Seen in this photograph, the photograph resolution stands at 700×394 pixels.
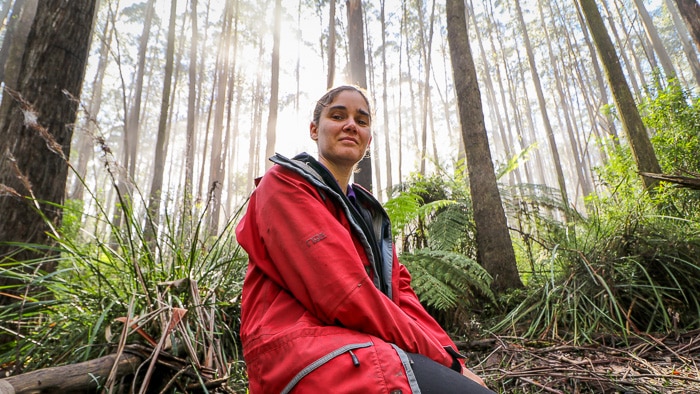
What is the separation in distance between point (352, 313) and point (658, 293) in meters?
2.69

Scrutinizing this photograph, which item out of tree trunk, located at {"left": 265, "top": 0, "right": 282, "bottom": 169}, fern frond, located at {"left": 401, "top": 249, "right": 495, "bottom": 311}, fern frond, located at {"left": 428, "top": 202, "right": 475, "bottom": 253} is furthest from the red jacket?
tree trunk, located at {"left": 265, "top": 0, "right": 282, "bottom": 169}

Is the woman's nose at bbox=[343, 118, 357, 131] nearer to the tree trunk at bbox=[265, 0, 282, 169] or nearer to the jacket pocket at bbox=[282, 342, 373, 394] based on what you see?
the jacket pocket at bbox=[282, 342, 373, 394]

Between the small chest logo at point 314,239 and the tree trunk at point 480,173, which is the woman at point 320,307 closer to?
the small chest logo at point 314,239

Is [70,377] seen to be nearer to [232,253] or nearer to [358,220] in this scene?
[358,220]

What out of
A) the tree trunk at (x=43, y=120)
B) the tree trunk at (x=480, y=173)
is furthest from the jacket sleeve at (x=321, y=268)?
the tree trunk at (x=480, y=173)

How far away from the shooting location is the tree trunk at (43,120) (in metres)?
2.29

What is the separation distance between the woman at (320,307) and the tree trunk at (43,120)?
1850mm

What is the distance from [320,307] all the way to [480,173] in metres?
3.19

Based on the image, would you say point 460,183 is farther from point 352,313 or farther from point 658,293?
point 352,313

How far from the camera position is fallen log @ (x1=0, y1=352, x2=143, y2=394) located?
104 centimetres

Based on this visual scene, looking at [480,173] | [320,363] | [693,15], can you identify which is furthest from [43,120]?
[693,15]

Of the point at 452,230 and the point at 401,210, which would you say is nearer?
the point at 401,210

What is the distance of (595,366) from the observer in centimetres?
192

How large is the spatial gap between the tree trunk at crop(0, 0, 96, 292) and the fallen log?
1.35 m
